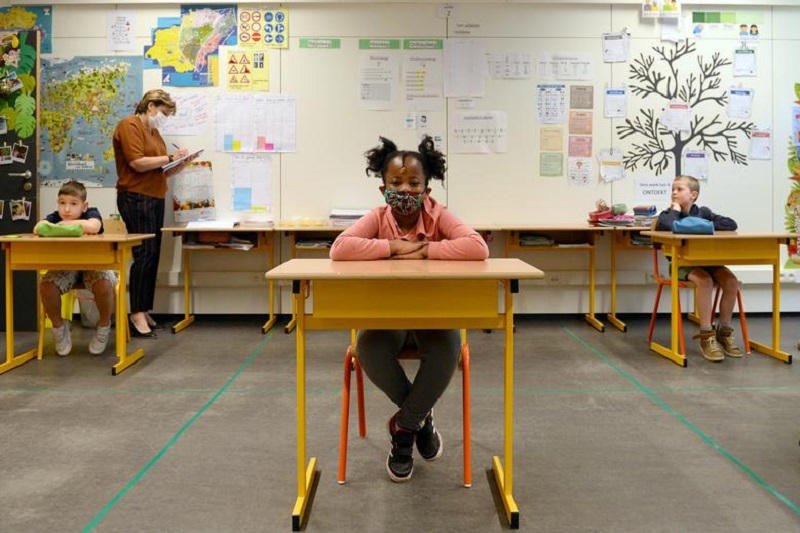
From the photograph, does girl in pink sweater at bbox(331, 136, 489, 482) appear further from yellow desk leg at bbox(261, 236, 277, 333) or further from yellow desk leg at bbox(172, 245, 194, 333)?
yellow desk leg at bbox(172, 245, 194, 333)

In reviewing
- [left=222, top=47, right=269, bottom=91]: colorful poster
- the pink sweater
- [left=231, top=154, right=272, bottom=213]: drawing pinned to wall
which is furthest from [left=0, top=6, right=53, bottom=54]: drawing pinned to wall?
the pink sweater

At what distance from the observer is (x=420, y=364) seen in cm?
194

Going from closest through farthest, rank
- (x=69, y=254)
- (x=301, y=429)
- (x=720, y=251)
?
1. (x=301, y=429)
2. (x=69, y=254)
3. (x=720, y=251)

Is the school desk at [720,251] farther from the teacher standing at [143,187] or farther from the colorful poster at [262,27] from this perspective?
the teacher standing at [143,187]

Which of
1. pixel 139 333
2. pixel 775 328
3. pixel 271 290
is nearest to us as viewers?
pixel 775 328

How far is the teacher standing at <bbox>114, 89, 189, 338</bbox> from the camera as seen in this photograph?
13.8 ft

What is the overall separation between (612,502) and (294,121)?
3.77 meters

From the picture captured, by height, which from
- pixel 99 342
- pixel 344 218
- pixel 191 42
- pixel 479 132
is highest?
pixel 191 42

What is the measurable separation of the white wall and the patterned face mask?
270cm

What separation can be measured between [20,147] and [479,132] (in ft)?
11.2

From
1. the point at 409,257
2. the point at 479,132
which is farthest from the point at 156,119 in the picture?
the point at 409,257

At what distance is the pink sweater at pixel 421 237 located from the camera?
1.97m

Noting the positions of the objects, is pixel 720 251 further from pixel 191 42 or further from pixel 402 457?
pixel 191 42

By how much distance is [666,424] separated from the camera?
2463 mm
